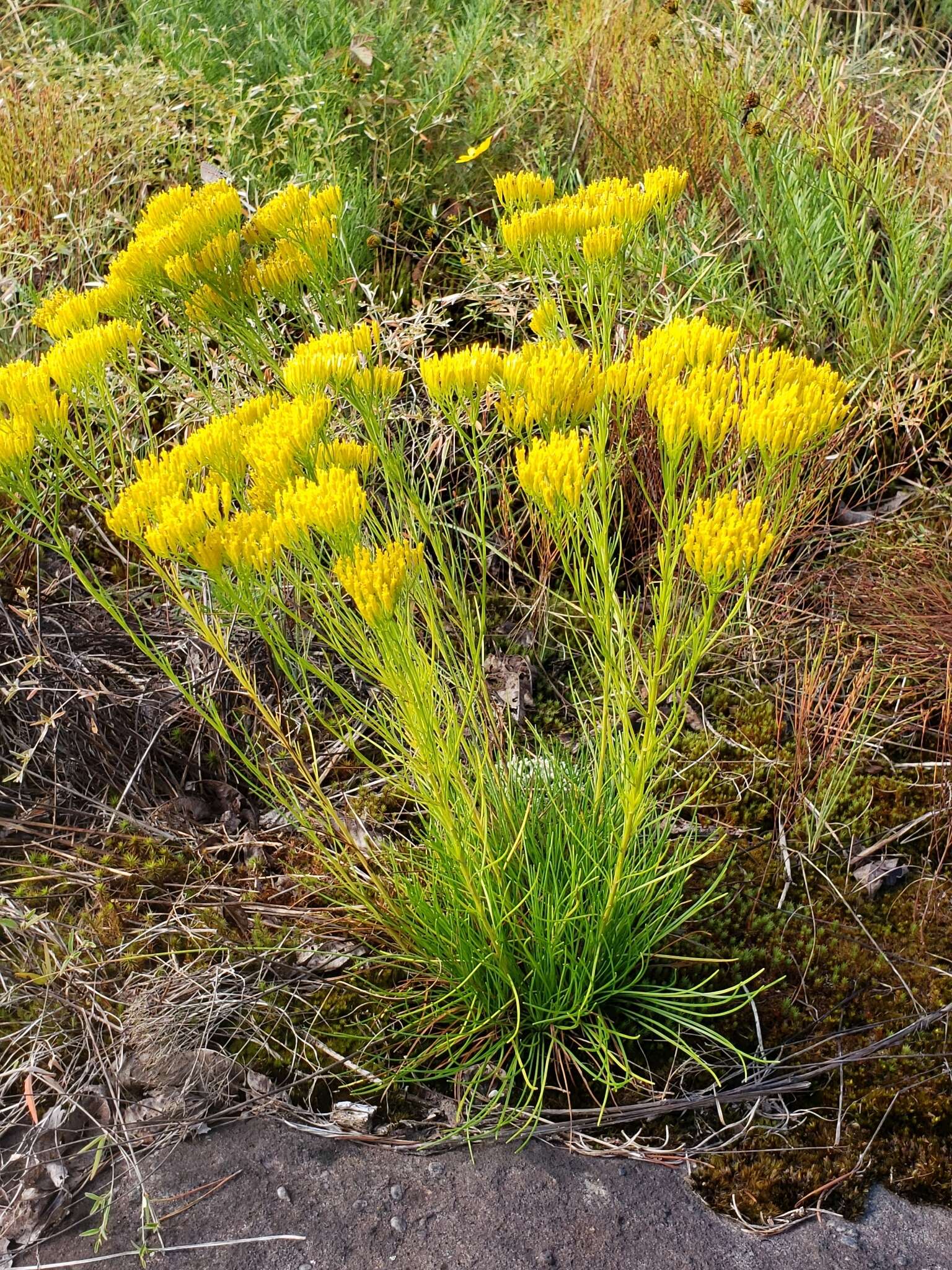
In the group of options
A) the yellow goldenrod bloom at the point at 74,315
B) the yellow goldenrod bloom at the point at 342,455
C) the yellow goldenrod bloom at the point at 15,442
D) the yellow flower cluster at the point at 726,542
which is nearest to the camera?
the yellow flower cluster at the point at 726,542

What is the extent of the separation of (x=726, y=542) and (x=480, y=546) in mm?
696

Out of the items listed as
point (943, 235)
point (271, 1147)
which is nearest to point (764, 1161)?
point (271, 1147)

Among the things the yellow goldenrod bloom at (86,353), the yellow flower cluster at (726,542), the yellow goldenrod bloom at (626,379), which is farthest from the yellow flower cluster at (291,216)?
the yellow flower cluster at (726,542)

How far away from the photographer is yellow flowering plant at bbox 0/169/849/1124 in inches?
55.0

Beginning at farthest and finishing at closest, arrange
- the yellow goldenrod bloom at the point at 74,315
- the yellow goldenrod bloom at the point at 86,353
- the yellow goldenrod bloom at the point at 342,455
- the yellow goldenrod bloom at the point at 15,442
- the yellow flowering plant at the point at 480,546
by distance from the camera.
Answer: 1. the yellow goldenrod bloom at the point at 74,315
2. the yellow goldenrod bloom at the point at 86,353
3. the yellow goldenrod bloom at the point at 15,442
4. the yellow goldenrod bloom at the point at 342,455
5. the yellow flowering plant at the point at 480,546

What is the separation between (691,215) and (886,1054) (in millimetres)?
2557

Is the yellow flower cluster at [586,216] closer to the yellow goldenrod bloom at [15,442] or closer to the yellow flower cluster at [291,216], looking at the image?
the yellow flower cluster at [291,216]

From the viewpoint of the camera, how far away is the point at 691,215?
10.9ft

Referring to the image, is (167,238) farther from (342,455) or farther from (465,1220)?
(465,1220)

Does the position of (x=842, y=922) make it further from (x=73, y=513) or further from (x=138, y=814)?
(x=73, y=513)

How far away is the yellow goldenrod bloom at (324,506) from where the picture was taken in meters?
1.36

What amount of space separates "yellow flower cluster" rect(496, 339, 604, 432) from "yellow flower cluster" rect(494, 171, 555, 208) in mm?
539

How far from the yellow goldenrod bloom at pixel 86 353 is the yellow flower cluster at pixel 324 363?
1.23 feet

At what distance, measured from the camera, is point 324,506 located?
137 centimetres
